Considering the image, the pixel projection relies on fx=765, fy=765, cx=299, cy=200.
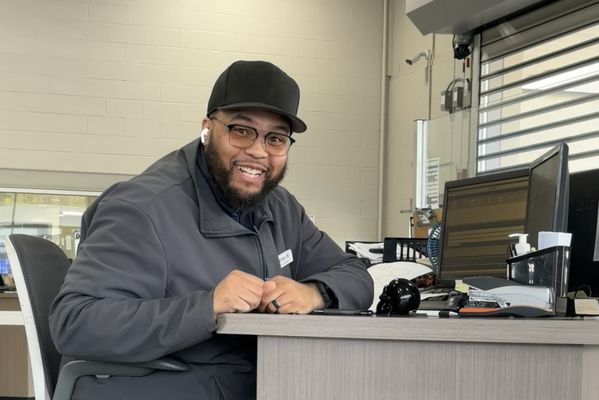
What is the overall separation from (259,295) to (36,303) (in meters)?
0.61

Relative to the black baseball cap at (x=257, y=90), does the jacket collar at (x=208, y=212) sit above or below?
below

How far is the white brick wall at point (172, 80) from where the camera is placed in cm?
568

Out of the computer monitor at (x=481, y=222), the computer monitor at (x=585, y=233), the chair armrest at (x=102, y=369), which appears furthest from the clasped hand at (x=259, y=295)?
the computer monitor at (x=481, y=222)

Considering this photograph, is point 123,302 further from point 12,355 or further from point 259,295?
point 12,355

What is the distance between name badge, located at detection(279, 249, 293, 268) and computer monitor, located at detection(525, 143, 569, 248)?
58 centimetres

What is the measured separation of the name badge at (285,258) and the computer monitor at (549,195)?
23.0 inches

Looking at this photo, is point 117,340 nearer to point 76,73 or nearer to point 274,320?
point 274,320

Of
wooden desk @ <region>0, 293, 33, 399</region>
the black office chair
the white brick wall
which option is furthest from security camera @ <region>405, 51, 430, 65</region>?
the black office chair

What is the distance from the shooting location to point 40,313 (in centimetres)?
169

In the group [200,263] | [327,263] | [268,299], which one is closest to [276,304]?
[268,299]

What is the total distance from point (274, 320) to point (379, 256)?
94.6 inches

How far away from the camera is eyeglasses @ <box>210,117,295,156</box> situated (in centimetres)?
167

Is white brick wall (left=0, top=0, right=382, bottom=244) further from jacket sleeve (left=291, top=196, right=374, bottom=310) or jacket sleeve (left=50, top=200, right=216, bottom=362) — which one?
jacket sleeve (left=50, top=200, right=216, bottom=362)

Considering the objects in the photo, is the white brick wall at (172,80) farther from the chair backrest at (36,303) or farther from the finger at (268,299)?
the finger at (268,299)
